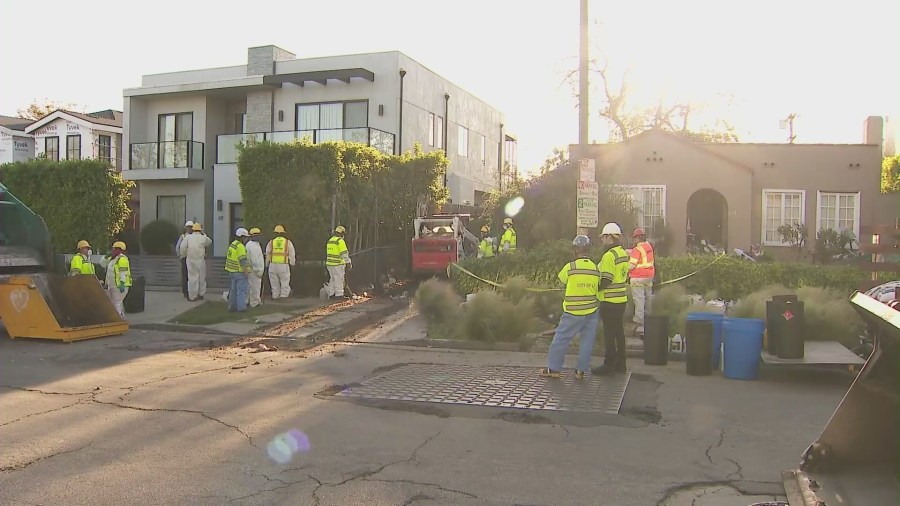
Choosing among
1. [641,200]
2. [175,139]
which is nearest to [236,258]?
[641,200]

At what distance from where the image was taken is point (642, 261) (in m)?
12.1

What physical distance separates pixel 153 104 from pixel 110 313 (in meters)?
20.0

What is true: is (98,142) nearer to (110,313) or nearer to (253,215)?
(253,215)

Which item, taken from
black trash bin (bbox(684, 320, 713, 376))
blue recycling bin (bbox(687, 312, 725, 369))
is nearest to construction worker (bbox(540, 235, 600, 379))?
black trash bin (bbox(684, 320, 713, 376))

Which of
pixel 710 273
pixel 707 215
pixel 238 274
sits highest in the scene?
pixel 707 215

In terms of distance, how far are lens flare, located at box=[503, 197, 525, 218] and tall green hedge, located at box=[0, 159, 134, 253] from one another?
12298 millimetres

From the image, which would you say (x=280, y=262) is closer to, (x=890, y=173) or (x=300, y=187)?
(x=300, y=187)

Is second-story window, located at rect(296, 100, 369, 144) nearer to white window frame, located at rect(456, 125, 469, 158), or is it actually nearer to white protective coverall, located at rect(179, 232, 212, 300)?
white window frame, located at rect(456, 125, 469, 158)

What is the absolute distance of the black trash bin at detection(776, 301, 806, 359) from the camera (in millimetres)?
8609

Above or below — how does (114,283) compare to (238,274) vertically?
below

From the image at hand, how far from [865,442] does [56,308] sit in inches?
463

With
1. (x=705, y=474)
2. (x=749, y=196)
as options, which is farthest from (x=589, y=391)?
(x=749, y=196)

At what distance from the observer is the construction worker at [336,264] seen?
1658 cm

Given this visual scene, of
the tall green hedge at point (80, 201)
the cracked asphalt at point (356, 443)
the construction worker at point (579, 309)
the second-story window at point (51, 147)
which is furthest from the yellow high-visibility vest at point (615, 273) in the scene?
the second-story window at point (51, 147)
